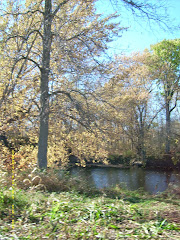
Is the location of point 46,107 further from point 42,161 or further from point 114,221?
point 114,221

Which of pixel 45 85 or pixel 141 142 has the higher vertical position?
pixel 45 85

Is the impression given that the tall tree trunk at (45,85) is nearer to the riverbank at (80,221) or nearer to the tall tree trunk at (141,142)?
the riverbank at (80,221)

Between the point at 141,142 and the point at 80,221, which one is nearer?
the point at 80,221

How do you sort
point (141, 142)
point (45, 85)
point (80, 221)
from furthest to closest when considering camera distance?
point (141, 142) → point (45, 85) → point (80, 221)

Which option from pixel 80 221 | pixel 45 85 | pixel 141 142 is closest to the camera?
pixel 80 221

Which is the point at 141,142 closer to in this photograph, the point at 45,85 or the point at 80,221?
the point at 45,85

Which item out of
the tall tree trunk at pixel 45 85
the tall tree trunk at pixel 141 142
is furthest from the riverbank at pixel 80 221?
the tall tree trunk at pixel 141 142

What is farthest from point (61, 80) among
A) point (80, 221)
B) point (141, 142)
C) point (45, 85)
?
point (141, 142)

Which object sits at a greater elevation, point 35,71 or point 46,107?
point 35,71

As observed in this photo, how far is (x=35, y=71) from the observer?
1224 cm

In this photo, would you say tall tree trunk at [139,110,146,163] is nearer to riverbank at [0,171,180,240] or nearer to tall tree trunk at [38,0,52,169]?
tall tree trunk at [38,0,52,169]

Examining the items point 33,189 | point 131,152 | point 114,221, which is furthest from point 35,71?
point 131,152

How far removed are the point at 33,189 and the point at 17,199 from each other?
164 cm

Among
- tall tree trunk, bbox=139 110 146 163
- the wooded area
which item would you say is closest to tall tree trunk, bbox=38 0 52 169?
the wooded area
